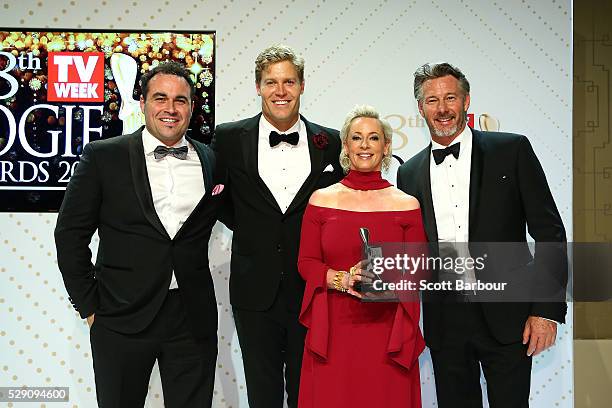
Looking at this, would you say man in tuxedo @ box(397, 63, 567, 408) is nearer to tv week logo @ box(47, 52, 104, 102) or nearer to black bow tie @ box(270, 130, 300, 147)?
black bow tie @ box(270, 130, 300, 147)

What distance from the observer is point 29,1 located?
3.96 meters

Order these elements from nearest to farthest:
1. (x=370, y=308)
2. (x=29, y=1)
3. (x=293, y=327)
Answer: (x=370, y=308) < (x=293, y=327) < (x=29, y=1)

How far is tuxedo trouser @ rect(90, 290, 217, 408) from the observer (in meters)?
2.98

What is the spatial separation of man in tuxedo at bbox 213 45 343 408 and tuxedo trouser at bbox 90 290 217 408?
0.27 meters

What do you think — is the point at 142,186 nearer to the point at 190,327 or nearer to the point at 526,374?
the point at 190,327

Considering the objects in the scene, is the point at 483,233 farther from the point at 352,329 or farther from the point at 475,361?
the point at 352,329

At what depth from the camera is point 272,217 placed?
324 centimetres

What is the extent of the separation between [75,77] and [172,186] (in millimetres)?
1349

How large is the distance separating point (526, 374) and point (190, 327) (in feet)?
5.16

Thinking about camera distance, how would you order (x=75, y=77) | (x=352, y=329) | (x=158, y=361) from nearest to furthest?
(x=352, y=329), (x=158, y=361), (x=75, y=77)

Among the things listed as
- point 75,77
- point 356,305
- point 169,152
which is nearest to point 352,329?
point 356,305

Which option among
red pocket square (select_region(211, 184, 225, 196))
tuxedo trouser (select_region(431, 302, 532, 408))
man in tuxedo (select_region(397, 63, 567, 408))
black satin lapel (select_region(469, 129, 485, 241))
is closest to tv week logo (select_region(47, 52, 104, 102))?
red pocket square (select_region(211, 184, 225, 196))

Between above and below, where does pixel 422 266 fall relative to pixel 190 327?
above

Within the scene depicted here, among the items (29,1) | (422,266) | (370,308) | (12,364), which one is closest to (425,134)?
(422,266)
